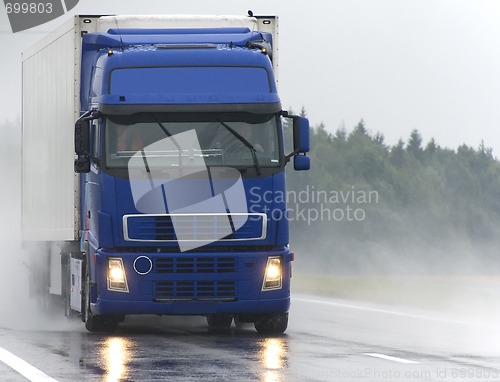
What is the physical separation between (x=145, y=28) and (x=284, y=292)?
4001 mm

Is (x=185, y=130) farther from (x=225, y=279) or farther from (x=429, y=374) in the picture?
(x=429, y=374)

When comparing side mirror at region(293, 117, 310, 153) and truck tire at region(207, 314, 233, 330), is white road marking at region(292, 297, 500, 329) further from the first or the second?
side mirror at region(293, 117, 310, 153)

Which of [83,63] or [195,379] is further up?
[83,63]

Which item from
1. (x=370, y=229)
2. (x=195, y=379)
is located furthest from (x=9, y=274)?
(x=370, y=229)

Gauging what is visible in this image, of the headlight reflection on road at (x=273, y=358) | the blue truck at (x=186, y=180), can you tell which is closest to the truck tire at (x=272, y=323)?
the blue truck at (x=186, y=180)

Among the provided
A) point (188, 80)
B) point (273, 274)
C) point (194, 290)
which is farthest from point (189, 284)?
point (188, 80)

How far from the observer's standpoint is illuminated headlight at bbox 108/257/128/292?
669 inches

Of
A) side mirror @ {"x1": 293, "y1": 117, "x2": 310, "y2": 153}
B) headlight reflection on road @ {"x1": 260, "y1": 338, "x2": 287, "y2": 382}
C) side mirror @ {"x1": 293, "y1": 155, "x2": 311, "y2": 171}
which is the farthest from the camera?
side mirror @ {"x1": 293, "y1": 155, "x2": 311, "y2": 171}

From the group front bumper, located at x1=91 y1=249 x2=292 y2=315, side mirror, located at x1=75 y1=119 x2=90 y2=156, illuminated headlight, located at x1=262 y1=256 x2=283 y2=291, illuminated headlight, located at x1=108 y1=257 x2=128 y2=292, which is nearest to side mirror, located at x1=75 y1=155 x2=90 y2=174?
side mirror, located at x1=75 y1=119 x2=90 y2=156

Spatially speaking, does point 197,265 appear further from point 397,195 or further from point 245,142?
point 397,195

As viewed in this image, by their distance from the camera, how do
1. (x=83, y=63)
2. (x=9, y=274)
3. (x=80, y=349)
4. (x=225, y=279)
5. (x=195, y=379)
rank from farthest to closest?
(x=9, y=274) → (x=83, y=63) → (x=225, y=279) → (x=80, y=349) → (x=195, y=379)

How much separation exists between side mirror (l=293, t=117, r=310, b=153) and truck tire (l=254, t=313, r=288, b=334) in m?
2.18

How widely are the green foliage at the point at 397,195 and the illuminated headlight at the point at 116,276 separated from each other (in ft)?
241

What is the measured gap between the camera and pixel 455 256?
101 m
